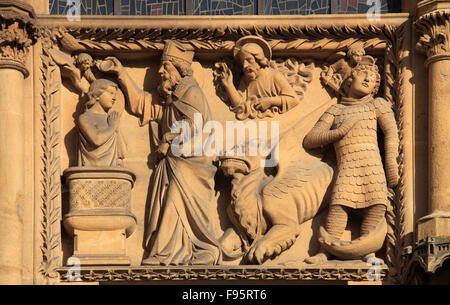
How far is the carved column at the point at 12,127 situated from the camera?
2025 cm

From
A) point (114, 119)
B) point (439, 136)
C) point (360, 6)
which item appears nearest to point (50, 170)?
point (114, 119)

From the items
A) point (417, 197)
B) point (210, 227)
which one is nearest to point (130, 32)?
point (210, 227)

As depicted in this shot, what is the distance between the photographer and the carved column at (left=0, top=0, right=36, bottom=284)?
66.4 ft

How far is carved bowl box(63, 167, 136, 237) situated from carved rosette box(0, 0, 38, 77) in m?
1.58

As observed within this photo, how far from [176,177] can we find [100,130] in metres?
1.17

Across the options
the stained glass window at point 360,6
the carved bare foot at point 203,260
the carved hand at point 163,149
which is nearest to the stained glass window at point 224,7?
the stained glass window at point 360,6

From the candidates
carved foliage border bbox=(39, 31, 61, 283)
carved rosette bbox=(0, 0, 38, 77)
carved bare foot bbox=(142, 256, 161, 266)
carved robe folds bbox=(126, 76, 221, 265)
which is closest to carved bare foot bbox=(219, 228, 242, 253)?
carved robe folds bbox=(126, 76, 221, 265)

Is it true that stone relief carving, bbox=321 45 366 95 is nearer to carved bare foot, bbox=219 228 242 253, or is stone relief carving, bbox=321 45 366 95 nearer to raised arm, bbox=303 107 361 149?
raised arm, bbox=303 107 361 149

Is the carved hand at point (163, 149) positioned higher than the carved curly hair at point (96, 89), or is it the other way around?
the carved curly hair at point (96, 89)

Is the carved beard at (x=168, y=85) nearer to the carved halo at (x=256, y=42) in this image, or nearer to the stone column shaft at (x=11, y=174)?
the carved halo at (x=256, y=42)

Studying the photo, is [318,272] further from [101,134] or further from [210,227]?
[101,134]

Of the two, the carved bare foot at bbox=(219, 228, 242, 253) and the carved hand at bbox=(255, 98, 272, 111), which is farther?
the carved hand at bbox=(255, 98, 272, 111)

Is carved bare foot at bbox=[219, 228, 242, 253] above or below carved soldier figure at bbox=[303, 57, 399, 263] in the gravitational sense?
below

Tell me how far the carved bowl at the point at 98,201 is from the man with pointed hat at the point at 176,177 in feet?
1.32
